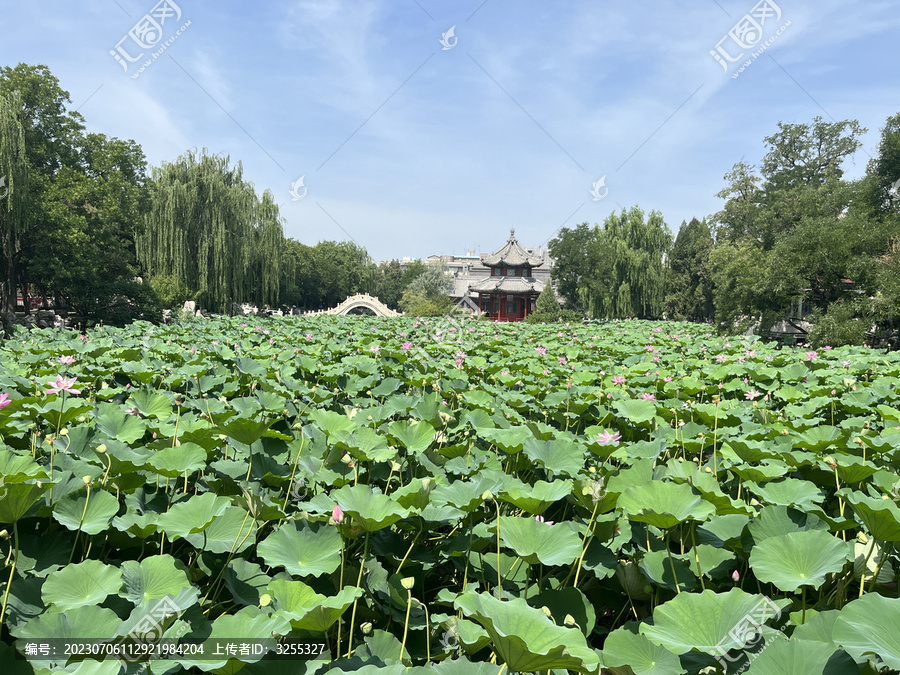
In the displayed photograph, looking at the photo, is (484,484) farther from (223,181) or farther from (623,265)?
(623,265)

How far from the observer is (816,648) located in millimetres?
675

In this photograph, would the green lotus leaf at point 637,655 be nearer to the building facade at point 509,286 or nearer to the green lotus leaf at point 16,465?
the green lotus leaf at point 16,465

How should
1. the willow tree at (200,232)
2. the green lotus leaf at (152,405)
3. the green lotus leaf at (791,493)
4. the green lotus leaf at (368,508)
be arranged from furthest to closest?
the willow tree at (200,232)
the green lotus leaf at (152,405)
the green lotus leaf at (791,493)
the green lotus leaf at (368,508)

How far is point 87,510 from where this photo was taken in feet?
3.41

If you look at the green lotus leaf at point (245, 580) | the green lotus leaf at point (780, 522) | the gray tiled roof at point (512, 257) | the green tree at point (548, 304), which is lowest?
the green lotus leaf at point (245, 580)

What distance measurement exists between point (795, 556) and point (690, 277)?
107 ft

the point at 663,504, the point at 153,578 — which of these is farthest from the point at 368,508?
the point at 663,504

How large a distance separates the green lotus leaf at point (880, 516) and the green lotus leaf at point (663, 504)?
0.24 metres

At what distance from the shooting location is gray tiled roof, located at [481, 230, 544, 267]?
3894 centimetres

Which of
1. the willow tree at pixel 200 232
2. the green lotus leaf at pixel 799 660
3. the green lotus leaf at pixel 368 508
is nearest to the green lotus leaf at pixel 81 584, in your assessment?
the green lotus leaf at pixel 368 508

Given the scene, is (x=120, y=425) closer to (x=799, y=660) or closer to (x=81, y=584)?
(x=81, y=584)

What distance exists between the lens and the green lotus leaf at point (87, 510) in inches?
39.3

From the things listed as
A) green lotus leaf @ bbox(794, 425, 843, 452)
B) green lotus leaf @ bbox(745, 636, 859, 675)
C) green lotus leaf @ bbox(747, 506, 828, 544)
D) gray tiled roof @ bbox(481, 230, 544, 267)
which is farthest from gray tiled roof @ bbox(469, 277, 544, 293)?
green lotus leaf @ bbox(745, 636, 859, 675)

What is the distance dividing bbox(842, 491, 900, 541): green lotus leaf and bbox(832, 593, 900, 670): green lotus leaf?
0.23m
